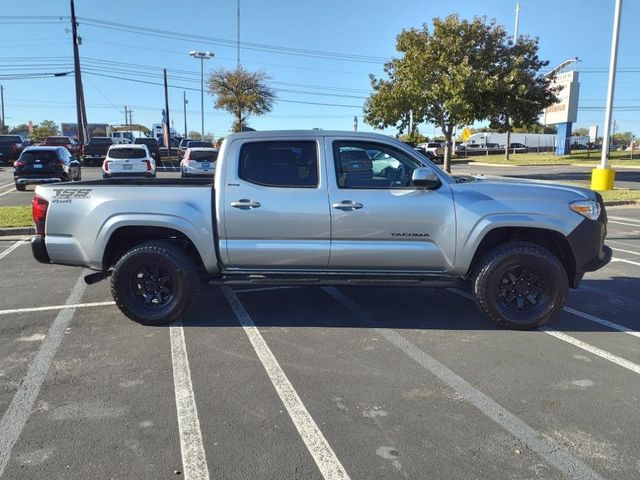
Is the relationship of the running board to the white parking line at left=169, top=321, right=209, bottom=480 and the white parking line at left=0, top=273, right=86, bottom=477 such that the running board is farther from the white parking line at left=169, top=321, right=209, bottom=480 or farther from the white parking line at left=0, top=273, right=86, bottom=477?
the white parking line at left=0, top=273, right=86, bottom=477

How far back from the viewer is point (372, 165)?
5410mm

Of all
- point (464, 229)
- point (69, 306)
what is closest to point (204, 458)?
point (464, 229)

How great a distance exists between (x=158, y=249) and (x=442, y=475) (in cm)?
342

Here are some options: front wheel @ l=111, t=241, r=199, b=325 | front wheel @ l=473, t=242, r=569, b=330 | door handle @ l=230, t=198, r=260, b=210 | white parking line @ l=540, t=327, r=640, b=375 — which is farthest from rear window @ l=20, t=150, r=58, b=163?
white parking line @ l=540, t=327, r=640, b=375

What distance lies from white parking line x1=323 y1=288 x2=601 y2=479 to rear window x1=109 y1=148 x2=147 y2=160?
17.1m

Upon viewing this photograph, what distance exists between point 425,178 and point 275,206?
55.5 inches

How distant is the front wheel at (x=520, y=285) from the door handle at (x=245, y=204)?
7.32 feet

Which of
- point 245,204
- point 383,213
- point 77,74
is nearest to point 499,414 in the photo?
point 383,213

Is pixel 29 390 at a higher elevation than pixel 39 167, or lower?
lower

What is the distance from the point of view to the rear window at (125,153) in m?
20.2

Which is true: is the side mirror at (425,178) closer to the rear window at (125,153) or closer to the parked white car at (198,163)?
the parked white car at (198,163)

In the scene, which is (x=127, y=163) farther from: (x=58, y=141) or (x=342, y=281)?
(x=58, y=141)

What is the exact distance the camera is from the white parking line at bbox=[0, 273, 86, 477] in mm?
3322

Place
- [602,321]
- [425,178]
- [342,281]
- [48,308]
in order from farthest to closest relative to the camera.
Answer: [48,308] < [602,321] < [342,281] < [425,178]
